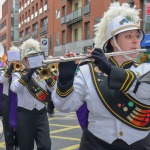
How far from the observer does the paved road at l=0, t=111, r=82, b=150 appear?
7.07 m

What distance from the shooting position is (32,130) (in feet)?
16.0

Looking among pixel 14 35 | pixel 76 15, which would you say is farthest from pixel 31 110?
pixel 14 35

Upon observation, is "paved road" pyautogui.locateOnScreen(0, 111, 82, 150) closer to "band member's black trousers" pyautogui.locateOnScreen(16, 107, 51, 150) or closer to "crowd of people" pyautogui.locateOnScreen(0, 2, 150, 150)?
"band member's black trousers" pyautogui.locateOnScreen(16, 107, 51, 150)

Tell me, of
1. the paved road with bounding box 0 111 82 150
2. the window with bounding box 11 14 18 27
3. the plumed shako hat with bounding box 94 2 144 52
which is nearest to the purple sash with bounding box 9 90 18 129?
the paved road with bounding box 0 111 82 150

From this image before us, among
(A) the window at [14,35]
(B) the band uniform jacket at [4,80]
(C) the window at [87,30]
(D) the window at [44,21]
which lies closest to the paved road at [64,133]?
(B) the band uniform jacket at [4,80]

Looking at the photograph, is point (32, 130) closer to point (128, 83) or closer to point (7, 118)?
point (7, 118)

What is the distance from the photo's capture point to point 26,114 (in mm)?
4996

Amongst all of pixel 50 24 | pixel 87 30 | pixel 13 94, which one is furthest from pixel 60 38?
pixel 13 94

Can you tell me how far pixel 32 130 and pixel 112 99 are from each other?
2.53m

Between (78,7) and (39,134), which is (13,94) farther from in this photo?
(78,7)

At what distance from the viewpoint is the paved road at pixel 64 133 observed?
23.2 ft

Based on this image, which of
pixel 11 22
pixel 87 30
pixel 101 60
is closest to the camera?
pixel 101 60

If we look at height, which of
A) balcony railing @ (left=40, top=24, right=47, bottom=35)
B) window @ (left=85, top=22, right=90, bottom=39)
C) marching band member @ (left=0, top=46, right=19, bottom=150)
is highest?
balcony railing @ (left=40, top=24, right=47, bottom=35)

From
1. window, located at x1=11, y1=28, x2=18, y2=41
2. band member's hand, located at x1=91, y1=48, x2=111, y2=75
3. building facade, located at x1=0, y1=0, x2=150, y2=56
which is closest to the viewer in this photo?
band member's hand, located at x1=91, y1=48, x2=111, y2=75
